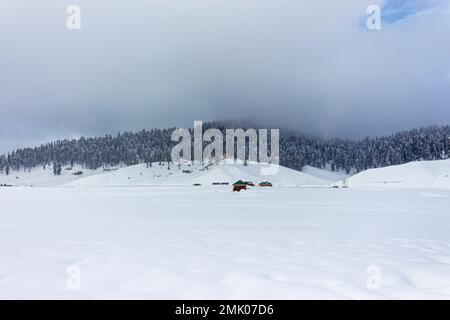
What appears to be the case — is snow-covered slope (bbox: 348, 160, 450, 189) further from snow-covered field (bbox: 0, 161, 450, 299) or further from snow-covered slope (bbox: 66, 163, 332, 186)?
snow-covered field (bbox: 0, 161, 450, 299)

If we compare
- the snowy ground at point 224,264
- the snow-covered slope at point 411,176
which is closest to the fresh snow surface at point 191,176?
the snow-covered slope at point 411,176

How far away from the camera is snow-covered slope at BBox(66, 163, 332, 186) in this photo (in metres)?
156

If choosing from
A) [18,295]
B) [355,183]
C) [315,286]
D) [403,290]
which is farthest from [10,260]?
[355,183]

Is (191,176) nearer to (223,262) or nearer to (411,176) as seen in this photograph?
(411,176)

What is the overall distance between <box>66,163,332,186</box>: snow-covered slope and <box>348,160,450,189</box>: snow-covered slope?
30.9 m

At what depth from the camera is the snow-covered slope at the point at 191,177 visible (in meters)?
156

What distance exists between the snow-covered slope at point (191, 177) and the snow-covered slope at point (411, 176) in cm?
3087

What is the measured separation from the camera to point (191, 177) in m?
165

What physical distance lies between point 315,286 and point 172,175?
168m

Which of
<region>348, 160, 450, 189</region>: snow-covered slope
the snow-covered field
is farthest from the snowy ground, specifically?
<region>348, 160, 450, 189</region>: snow-covered slope

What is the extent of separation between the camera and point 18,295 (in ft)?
16.6

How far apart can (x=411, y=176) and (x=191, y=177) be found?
93137 millimetres

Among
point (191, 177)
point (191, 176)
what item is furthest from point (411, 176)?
point (191, 176)
